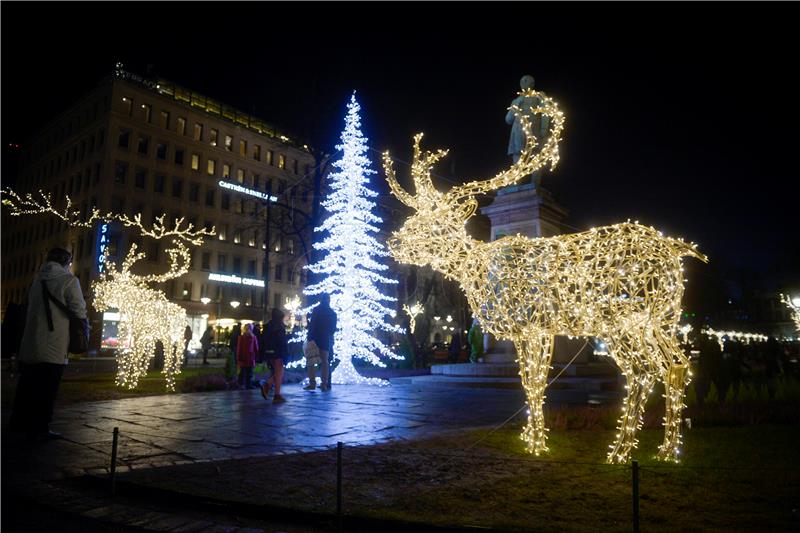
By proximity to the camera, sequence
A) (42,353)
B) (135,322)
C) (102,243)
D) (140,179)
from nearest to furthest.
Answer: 1. (42,353)
2. (135,322)
3. (102,243)
4. (140,179)

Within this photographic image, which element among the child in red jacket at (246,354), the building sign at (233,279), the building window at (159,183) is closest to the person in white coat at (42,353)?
the child in red jacket at (246,354)

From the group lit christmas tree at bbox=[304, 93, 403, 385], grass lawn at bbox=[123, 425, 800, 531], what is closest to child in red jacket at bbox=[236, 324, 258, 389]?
lit christmas tree at bbox=[304, 93, 403, 385]

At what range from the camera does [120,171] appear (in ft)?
157

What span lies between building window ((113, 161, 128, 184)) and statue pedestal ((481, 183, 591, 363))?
42.1 meters

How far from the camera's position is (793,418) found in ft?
26.0

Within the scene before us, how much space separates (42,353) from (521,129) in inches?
479

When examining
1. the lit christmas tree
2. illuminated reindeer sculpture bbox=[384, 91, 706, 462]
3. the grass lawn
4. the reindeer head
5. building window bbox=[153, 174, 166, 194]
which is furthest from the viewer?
building window bbox=[153, 174, 166, 194]

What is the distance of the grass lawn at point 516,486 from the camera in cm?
375

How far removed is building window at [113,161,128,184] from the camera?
47344mm

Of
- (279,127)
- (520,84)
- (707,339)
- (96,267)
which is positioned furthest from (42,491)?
(279,127)

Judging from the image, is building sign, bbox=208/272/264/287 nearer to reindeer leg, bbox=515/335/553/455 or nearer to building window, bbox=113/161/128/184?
building window, bbox=113/161/128/184

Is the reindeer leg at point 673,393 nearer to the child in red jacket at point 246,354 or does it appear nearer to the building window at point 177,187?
the child in red jacket at point 246,354

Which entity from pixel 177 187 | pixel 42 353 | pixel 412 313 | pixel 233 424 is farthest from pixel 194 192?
pixel 42 353

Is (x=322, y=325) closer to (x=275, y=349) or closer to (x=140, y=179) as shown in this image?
(x=275, y=349)
